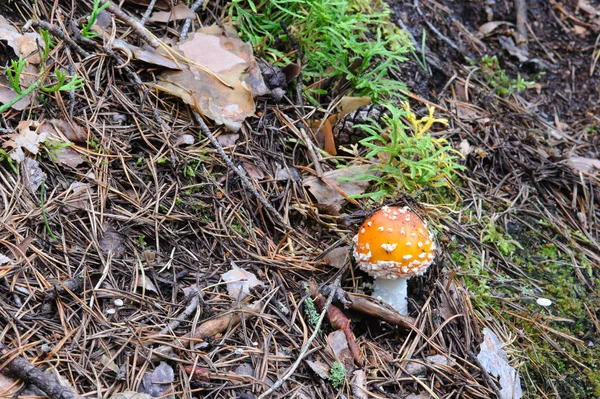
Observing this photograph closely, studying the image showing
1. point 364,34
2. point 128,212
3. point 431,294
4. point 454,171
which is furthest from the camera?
point 364,34

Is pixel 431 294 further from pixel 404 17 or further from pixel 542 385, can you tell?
pixel 404 17

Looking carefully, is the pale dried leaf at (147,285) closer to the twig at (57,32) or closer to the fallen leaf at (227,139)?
the fallen leaf at (227,139)

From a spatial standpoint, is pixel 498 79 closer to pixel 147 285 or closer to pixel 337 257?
pixel 337 257

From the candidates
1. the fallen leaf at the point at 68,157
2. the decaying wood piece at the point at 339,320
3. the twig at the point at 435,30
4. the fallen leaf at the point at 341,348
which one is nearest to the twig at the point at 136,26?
the fallen leaf at the point at 68,157

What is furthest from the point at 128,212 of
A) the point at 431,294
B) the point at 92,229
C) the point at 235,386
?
the point at 431,294

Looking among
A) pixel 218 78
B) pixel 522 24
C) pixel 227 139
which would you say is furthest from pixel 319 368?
pixel 522 24

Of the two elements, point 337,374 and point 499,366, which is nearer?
point 337,374

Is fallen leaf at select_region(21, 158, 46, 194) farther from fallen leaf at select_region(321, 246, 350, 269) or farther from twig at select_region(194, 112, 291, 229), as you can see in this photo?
fallen leaf at select_region(321, 246, 350, 269)
